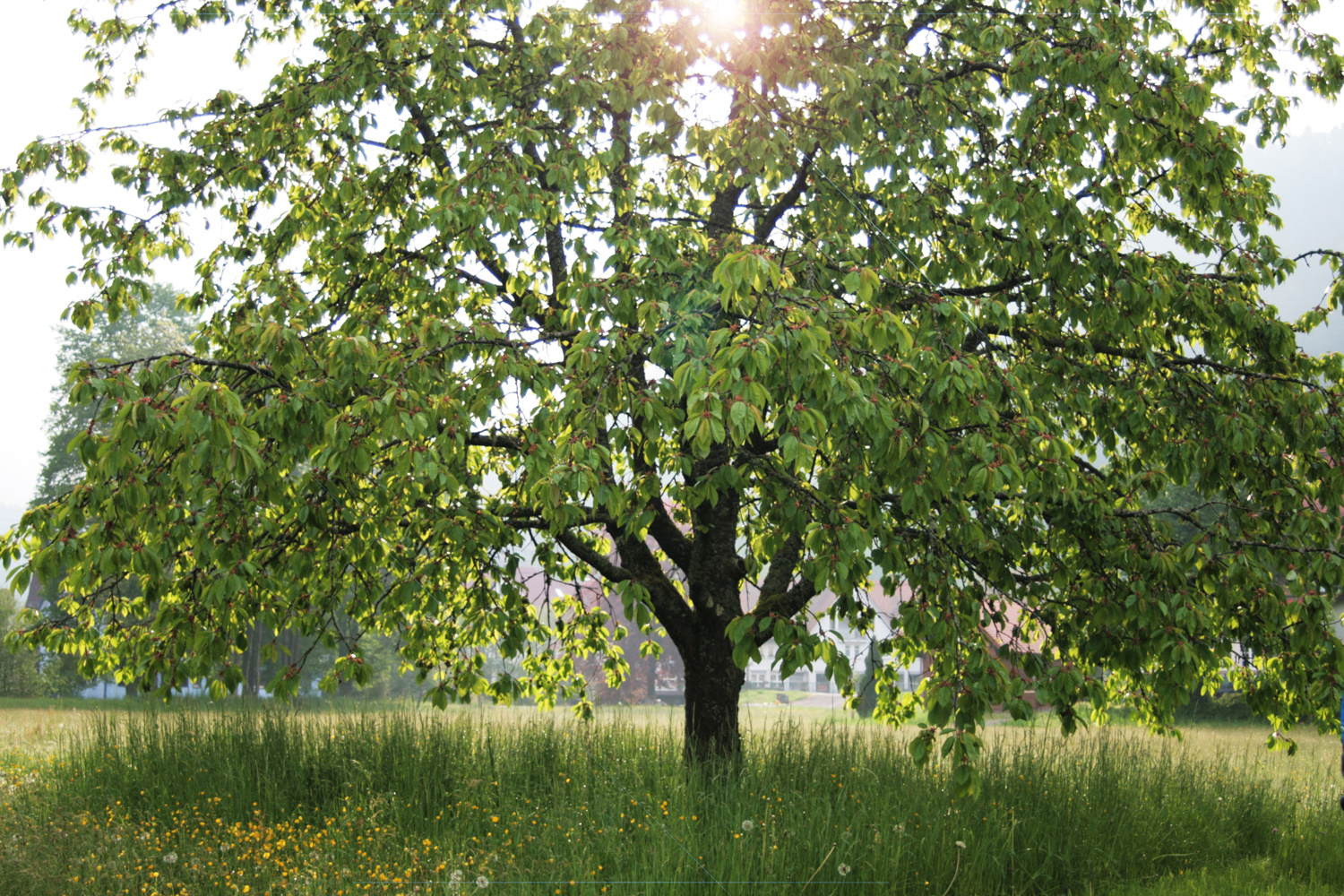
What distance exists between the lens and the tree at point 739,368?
457 cm

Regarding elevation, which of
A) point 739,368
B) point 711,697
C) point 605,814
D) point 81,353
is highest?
point 81,353

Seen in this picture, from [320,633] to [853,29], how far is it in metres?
6.50

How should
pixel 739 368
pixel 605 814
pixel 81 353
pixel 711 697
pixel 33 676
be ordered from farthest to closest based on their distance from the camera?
pixel 81 353
pixel 33 676
pixel 711 697
pixel 605 814
pixel 739 368

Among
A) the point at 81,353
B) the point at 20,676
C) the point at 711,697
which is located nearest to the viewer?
the point at 711,697

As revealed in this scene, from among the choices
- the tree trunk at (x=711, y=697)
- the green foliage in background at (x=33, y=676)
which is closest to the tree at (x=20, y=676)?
the green foliage in background at (x=33, y=676)

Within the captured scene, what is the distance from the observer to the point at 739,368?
416 centimetres

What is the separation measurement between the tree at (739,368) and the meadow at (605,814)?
30.7 inches

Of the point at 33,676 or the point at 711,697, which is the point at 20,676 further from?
the point at 711,697

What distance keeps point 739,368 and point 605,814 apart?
3.57 m

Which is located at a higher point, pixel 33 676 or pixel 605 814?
pixel 605 814

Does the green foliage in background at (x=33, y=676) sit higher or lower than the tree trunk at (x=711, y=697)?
lower

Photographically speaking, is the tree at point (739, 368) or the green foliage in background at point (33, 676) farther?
the green foliage in background at point (33, 676)

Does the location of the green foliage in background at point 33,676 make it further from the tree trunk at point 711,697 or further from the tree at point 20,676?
the tree trunk at point 711,697

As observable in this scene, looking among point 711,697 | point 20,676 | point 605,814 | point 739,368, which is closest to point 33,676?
point 20,676
